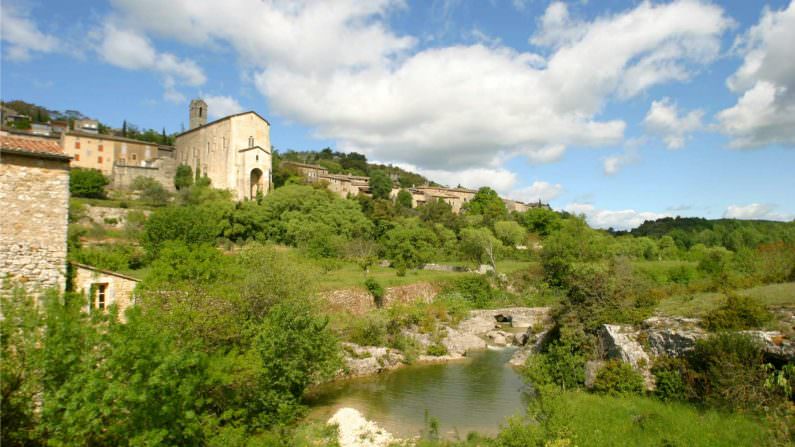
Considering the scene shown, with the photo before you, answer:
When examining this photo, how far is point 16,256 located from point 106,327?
2.52m

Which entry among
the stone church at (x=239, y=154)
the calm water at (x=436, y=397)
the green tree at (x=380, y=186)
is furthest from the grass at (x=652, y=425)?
the green tree at (x=380, y=186)

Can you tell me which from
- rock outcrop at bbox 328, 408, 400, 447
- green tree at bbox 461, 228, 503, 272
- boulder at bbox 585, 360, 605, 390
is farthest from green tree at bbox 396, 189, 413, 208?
→ rock outcrop at bbox 328, 408, 400, 447

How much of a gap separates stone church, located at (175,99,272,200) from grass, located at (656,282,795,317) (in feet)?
162

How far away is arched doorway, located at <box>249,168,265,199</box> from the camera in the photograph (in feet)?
195

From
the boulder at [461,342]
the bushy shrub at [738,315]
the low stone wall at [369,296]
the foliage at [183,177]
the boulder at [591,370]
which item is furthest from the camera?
the foliage at [183,177]

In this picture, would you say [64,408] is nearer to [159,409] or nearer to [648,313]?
[159,409]

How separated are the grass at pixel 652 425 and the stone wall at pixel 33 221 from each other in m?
12.0

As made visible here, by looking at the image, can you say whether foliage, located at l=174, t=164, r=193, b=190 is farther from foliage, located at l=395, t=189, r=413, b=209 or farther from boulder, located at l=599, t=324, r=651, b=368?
boulder, located at l=599, t=324, r=651, b=368

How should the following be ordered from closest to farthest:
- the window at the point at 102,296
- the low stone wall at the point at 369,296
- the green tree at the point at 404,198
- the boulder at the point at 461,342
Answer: the window at the point at 102,296 < the boulder at the point at 461,342 < the low stone wall at the point at 369,296 < the green tree at the point at 404,198

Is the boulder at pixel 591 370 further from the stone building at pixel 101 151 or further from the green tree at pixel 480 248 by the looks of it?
the stone building at pixel 101 151

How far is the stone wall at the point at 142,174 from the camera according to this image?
63.6m

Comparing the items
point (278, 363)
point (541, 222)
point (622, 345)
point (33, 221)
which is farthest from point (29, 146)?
point (541, 222)

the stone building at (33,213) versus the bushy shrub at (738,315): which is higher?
the stone building at (33,213)

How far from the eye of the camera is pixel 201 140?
64625 millimetres
